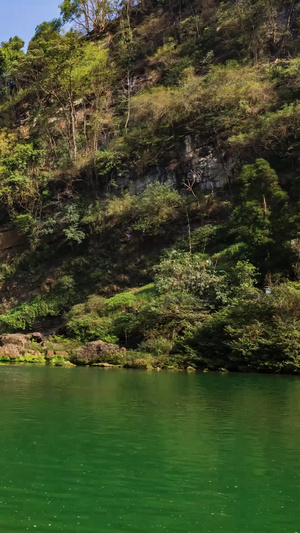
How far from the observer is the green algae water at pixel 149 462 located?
4.11m

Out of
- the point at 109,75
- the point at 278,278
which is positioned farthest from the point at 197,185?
the point at 109,75

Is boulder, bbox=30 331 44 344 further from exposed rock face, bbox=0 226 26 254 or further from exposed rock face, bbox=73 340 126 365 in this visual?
exposed rock face, bbox=0 226 26 254

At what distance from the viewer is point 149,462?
571cm

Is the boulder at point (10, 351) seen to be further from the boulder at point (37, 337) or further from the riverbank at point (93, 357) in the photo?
the boulder at point (37, 337)

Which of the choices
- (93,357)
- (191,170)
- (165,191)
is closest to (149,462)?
(93,357)

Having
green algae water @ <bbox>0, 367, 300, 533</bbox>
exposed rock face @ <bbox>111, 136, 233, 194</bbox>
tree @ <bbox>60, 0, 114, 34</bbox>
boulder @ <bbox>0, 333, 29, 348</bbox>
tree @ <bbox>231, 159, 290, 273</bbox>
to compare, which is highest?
tree @ <bbox>60, 0, 114, 34</bbox>

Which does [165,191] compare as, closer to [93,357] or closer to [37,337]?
[37,337]

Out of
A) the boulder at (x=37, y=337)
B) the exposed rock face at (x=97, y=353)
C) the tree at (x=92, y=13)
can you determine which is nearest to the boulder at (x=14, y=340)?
the boulder at (x=37, y=337)

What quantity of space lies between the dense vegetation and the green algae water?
7.75 metres

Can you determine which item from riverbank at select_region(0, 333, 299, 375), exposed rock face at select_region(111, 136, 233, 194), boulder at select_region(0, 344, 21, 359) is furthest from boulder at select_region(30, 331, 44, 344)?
exposed rock face at select_region(111, 136, 233, 194)

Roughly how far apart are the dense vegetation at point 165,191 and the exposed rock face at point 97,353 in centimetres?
115

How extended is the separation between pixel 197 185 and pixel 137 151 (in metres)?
5.73

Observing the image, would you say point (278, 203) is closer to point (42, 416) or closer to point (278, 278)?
point (278, 278)

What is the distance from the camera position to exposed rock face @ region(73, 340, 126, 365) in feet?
66.4
